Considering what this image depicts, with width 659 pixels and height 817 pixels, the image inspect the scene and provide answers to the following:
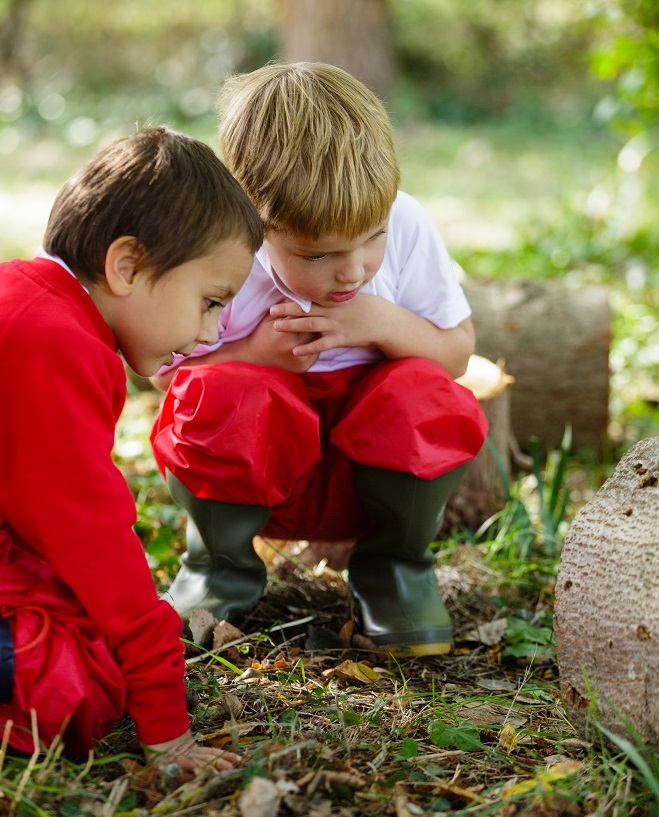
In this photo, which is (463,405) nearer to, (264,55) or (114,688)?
(114,688)

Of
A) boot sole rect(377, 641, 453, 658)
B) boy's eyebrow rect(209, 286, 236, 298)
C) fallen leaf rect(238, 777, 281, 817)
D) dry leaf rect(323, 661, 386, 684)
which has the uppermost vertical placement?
boy's eyebrow rect(209, 286, 236, 298)

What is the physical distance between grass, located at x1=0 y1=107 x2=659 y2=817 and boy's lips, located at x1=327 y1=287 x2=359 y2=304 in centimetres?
34

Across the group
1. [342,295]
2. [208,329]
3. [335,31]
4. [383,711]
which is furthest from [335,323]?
[335,31]

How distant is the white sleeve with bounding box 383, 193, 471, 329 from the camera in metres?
2.39

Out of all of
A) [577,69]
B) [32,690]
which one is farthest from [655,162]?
[577,69]

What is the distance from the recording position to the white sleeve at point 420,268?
2.39m

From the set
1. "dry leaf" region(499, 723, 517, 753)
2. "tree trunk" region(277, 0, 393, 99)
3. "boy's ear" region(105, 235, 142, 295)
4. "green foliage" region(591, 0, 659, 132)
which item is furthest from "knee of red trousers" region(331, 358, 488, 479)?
Answer: "tree trunk" region(277, 0, 393, 99)

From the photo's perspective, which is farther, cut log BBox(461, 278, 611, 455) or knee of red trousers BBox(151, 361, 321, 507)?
cut log BBox(461, 278, 611, 455)

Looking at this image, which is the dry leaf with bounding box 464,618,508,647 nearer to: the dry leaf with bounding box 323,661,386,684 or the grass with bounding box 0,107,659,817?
the grass with bounding box 0,107,659,817

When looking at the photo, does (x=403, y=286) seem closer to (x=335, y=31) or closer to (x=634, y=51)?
(x=634, y=51)

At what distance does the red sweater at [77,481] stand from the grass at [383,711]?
0.53 feet

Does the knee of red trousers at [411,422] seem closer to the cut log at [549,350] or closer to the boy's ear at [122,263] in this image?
the boy's ear at [122,263]

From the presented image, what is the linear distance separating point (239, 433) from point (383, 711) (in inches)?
26.3

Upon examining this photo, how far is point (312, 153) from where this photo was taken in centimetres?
202
